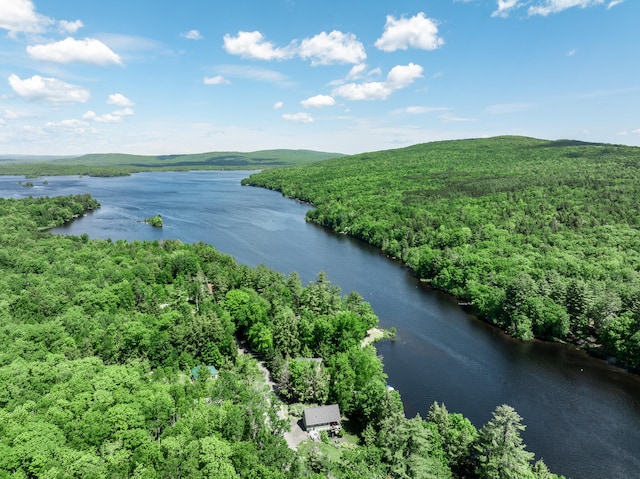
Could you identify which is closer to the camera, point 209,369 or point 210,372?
point 210,372

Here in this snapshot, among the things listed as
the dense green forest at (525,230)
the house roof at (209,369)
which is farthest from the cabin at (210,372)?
the dense green forest at (525,230)

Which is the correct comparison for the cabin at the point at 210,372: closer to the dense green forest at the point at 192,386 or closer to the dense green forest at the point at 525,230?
the dense green forest at the point at 192,386

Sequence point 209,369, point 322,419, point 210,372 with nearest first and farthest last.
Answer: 1. point 322,419
2. point 210,372
3. point 209,369

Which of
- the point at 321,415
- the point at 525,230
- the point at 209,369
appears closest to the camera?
the point at 321,415

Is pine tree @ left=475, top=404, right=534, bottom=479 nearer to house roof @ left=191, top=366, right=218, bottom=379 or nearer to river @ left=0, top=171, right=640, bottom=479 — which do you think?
river @ left=0, top=171, right=640, bottom=479

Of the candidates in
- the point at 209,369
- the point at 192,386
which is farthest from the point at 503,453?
the point at 209,369

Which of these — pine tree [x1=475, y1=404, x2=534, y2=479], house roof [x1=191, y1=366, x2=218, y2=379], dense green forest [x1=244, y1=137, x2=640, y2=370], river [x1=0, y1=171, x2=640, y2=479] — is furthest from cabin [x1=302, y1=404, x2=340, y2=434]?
dense green forest [x1=244, y1=137, x2=640, y2=370]

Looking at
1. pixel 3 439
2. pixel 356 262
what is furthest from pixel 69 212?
pixel 3 439

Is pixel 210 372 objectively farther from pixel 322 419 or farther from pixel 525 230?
pixel 525 230
